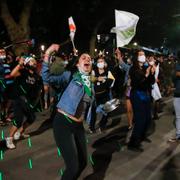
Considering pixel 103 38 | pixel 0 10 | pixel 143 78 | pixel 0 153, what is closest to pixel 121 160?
pixel 143 78

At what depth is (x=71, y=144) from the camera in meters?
4.93

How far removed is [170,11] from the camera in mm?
38469

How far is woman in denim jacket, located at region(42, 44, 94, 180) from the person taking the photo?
16.1 ft

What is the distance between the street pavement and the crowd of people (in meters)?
0.27

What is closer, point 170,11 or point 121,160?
point 121,160

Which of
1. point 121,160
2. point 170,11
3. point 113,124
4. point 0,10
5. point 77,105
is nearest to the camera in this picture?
point 77,105

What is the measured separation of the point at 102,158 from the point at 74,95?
2.65m

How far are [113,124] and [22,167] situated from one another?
446cm

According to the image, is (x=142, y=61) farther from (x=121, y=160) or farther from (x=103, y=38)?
(x=103, y=38)

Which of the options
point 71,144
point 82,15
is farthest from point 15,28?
point 71,144

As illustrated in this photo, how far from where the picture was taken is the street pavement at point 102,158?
646cm

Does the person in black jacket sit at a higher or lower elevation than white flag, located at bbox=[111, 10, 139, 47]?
lower

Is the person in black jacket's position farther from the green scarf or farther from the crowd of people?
the green scarf

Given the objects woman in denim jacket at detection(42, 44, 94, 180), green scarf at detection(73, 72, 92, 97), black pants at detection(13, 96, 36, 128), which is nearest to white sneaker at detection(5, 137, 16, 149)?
black pants at detection(13, 96, 36, 128)
